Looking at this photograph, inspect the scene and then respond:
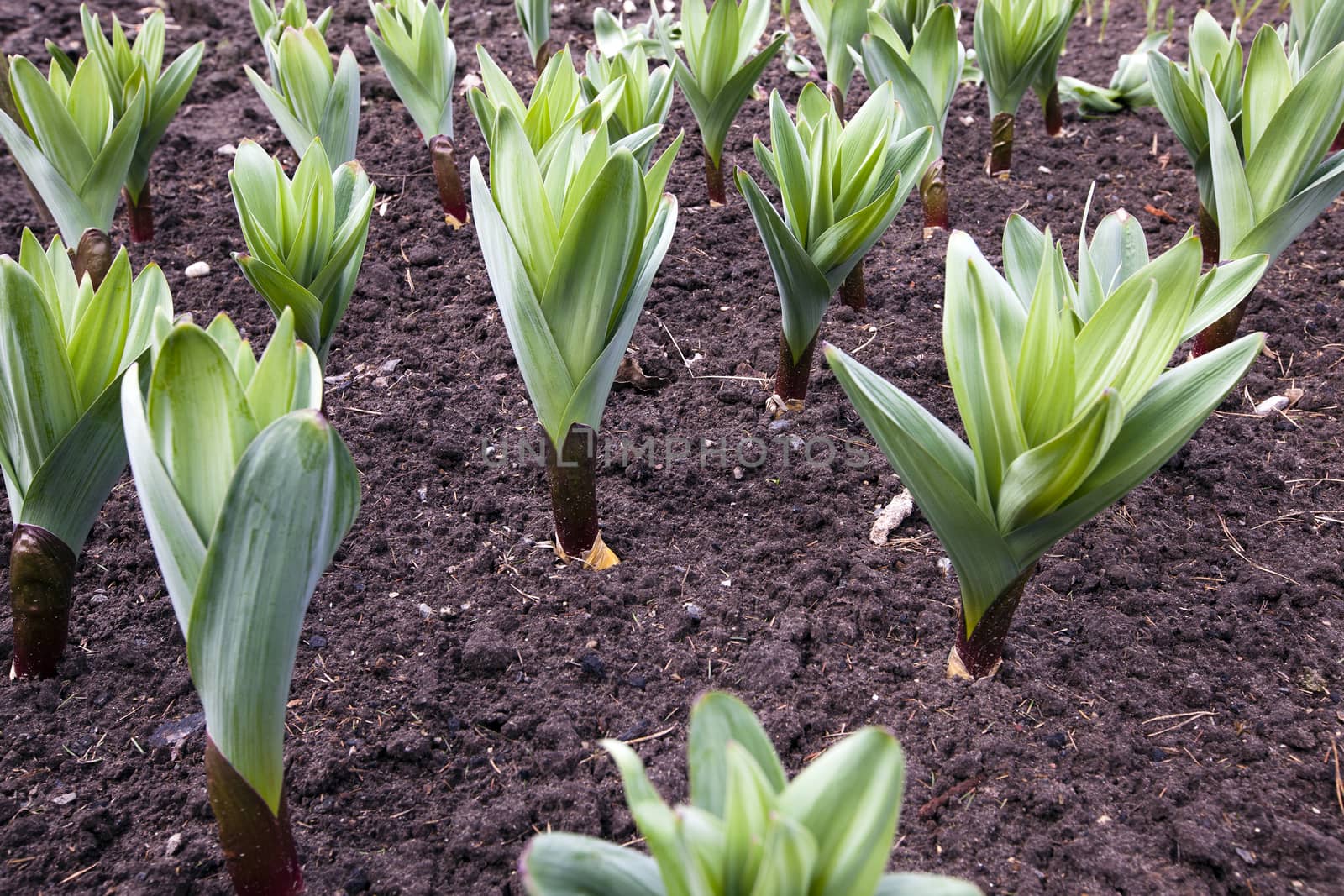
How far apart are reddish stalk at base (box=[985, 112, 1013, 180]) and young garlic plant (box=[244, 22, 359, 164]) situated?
184 centimetres

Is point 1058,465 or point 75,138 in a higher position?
point 75,138

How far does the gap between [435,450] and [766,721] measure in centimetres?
104

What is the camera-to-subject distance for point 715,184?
3.14 m

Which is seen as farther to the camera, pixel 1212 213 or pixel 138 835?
pixel 1212 213

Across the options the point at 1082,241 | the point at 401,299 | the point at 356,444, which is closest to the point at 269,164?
the point at 356,444

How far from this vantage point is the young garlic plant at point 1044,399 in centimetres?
134

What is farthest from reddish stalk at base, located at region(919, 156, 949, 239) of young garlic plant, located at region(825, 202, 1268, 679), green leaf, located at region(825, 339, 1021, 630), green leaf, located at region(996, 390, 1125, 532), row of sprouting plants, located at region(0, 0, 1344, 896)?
green leaf, located at region(996, 390, 1125, 532)

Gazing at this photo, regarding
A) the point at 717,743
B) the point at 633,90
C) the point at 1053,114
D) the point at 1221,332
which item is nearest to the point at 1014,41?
the point at 1053,114

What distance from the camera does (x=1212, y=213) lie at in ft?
8.52

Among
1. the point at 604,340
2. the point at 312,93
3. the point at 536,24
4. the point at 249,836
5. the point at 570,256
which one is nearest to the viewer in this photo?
the point at 249,836

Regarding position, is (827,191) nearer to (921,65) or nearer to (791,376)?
(791,376)

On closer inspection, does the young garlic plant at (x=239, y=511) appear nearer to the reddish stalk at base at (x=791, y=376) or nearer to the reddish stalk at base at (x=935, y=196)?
the reddish stalk at base at (x=791, y=376)

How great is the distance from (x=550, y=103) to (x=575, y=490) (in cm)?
87

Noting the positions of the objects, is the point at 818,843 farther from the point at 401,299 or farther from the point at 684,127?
the point at 684,127
